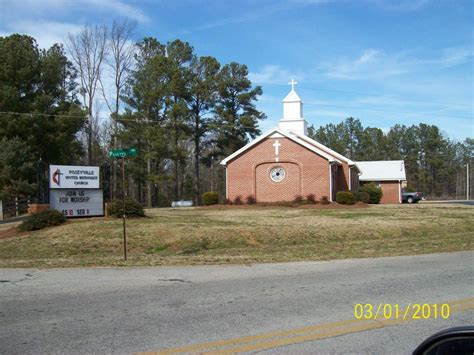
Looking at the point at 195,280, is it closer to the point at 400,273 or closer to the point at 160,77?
the point at 400,273

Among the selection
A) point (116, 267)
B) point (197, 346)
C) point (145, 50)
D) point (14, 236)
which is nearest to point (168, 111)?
point (145, 50)

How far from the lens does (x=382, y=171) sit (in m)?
58.9

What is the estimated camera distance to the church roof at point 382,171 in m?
57.5

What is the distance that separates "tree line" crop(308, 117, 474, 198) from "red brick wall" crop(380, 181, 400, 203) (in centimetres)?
4380

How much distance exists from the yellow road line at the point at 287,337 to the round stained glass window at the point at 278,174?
30.0m

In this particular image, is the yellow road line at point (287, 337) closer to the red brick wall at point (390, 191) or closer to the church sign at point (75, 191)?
the church sign at point (75, 191)

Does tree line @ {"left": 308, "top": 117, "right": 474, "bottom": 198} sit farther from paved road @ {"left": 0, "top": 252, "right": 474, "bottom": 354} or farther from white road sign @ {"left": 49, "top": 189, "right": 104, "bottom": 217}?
paved road @ {"left": 0, "top": 252, "right": 474, "bottom": 354}

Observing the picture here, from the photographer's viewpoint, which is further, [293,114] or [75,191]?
[293,114]

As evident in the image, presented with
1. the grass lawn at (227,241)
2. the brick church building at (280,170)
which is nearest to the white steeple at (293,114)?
the brick church building at (280,170)

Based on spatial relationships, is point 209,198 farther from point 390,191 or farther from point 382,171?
point 382,171

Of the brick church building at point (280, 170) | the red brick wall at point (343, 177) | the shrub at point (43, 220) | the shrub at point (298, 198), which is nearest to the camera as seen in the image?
the shrub at point (43, 220)

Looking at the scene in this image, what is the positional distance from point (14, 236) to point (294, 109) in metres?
30.2
